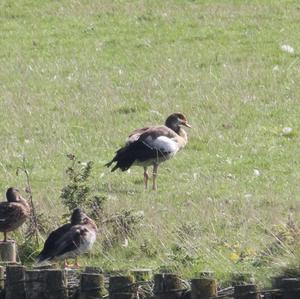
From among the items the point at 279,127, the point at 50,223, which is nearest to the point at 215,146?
the point at 279,127

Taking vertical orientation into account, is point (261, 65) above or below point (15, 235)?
above

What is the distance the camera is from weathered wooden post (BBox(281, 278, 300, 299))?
8781 mm

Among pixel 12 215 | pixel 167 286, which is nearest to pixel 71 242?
pixel 12 215

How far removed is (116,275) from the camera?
32.4 ft

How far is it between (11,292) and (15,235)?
12.0 ft

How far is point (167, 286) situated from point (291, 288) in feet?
3.48

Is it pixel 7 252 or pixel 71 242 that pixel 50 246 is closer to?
pixel 71 242

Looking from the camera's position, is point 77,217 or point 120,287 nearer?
point 120,287

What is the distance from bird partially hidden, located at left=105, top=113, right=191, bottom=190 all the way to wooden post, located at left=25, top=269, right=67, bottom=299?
788cm

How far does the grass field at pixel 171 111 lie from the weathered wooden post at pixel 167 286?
0.79 meters

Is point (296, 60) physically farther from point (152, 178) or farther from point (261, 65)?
point (152, 178)

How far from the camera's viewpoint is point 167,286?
30.9ft

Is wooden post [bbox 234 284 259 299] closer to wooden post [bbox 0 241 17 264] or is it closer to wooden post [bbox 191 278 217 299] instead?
wooden post [bbox 191 278 217 299]

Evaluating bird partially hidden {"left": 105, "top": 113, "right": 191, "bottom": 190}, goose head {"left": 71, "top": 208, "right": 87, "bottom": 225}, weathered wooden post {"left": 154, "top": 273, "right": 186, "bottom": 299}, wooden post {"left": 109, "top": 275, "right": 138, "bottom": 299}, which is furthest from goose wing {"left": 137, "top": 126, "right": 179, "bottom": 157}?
weathered wooden post {"left": 154, "top": 273, "right": 186, "bottom": 299}
